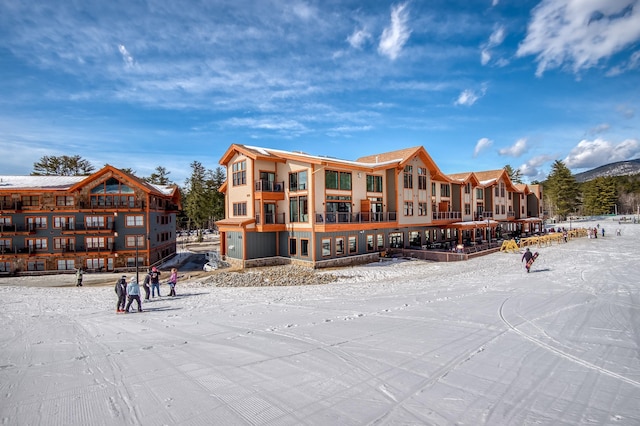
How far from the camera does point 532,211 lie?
5638cm

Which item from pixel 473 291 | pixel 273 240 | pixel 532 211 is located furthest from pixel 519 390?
pixel 532 211

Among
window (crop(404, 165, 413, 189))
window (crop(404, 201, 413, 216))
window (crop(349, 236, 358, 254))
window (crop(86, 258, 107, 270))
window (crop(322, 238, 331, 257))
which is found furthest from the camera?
window (crop(404, 165, 413, 189))

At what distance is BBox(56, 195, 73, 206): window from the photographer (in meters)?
30.9

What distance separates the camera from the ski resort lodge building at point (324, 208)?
83.8 feet

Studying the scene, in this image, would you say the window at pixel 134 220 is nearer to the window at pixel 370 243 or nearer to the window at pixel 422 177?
the window at pixel 370 243

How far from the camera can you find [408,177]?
32125mm

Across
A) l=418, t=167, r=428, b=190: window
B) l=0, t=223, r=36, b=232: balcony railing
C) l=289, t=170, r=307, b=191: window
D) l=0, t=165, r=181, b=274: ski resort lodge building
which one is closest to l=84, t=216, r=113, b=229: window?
l=0, t=165, r=181, b=274: ski resort lodge building

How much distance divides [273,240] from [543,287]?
2009 centimetres

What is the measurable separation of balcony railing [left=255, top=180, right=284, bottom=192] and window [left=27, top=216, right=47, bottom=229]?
22.7m

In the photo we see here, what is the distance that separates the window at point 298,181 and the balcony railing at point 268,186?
4.06 ft

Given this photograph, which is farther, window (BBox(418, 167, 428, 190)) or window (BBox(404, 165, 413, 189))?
window (BBox(418, 167, 428, 190))

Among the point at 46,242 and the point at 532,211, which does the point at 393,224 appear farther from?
the point at 532,211

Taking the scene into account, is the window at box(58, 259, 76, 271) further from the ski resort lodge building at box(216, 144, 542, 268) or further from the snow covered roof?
the ski resort lodge building at box(216, 144, 542, 268)

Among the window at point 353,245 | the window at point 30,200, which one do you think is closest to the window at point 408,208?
the window at point 353,245
